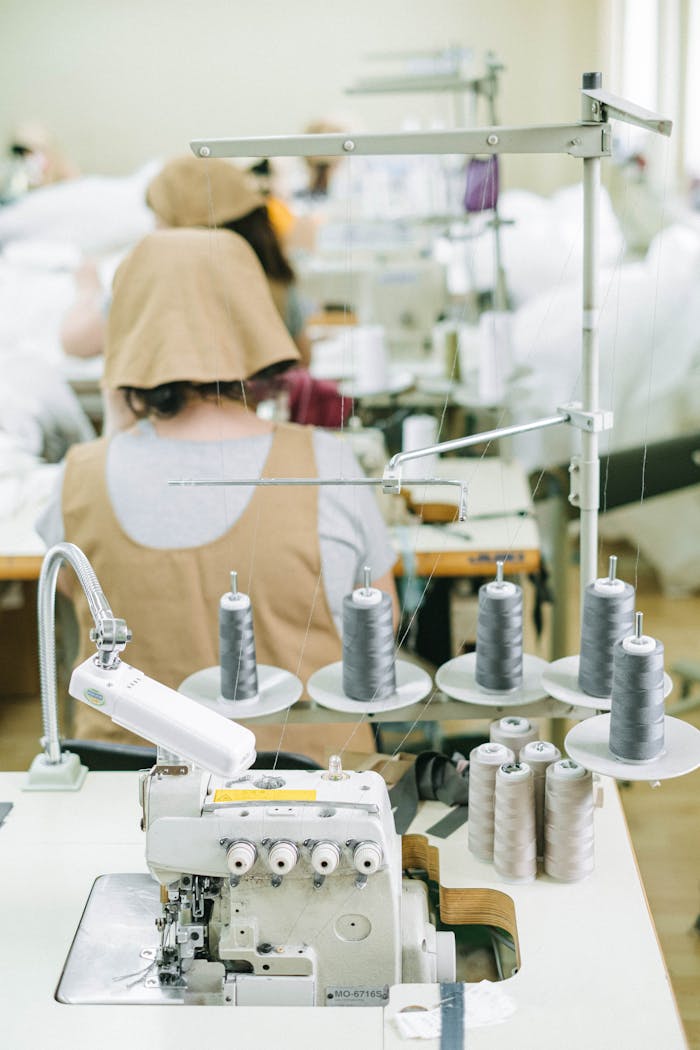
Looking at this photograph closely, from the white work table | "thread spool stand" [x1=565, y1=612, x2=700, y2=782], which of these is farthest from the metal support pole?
the white work table

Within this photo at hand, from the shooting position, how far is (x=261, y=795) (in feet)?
5.03

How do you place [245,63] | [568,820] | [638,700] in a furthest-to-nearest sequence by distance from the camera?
[245,63]
[568,820]
[638,700]

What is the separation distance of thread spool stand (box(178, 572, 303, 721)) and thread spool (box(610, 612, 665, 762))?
18.4 inches

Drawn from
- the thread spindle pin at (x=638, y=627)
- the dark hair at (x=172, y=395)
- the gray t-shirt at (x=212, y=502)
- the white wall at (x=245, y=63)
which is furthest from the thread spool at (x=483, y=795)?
the white wall at (x=245, y=63)

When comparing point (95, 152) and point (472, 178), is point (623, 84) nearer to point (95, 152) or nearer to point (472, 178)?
point (472, 178)

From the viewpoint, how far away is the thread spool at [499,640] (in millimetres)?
1758

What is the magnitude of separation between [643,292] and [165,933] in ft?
11.2

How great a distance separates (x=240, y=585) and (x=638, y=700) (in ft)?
2.59

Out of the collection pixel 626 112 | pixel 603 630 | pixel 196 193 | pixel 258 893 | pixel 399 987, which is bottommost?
pixel 399 987

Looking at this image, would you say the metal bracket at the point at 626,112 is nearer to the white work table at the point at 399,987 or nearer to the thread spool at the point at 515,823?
the thread spool at the point at 515,823

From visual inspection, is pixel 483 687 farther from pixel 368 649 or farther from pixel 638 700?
pixel 638 700

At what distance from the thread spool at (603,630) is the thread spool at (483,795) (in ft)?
0.50

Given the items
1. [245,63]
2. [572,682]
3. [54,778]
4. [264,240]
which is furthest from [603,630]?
[245,63]

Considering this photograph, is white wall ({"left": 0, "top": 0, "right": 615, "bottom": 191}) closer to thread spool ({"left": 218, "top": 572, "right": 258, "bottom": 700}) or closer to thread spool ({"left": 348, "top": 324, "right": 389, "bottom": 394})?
thread spool ({"left": 348, "top": 324, "right": 389, "bottom": 394})
